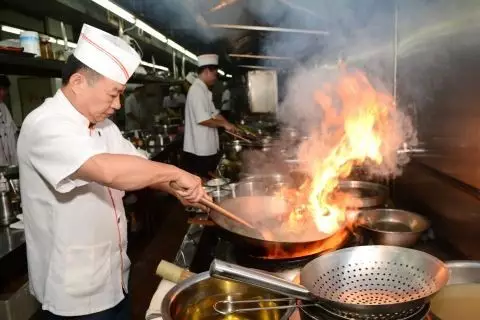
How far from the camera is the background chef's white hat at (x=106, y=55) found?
191 cm

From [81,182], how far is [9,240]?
5.40 feet

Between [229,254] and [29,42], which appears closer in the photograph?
[229,254]

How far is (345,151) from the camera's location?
3.17m

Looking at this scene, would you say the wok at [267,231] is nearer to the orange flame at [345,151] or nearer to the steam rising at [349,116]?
the orange flame at [345,151]

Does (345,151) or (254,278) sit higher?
(345,151)

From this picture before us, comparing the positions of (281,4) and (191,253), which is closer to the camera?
(191,253)

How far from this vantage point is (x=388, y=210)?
92.8 inches

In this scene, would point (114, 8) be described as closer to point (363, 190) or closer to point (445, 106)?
point (363, 190)

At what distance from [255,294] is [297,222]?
80cm

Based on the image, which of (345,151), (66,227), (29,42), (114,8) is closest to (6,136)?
(114,8)

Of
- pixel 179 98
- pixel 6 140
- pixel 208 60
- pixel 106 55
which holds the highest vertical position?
pixel 208 60

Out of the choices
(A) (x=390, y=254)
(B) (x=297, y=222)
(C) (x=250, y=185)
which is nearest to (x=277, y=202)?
(B) (x=297, y=222)

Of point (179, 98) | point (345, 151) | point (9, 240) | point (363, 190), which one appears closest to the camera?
point (363, 190)

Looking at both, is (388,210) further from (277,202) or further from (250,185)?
(250,185)
